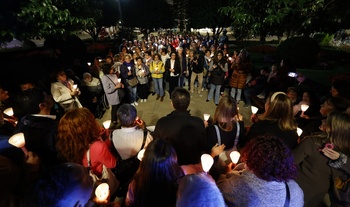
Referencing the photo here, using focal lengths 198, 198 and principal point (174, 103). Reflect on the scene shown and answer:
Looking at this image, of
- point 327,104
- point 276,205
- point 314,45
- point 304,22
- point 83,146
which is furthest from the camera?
point 314,45

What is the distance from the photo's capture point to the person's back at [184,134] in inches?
106

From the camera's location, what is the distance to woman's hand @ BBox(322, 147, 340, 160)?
212cm

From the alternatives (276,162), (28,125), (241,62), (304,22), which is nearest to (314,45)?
(241,62)

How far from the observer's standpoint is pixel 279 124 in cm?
277

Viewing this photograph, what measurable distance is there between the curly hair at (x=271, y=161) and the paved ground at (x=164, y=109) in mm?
4913

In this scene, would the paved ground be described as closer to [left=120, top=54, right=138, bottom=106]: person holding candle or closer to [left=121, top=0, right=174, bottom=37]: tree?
[left=120, top=54, right=138, bottom=106]: person holding candle

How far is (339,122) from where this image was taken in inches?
85.2

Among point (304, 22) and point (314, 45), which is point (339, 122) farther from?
point (314, 45)

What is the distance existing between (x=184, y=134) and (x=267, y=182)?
1.32m

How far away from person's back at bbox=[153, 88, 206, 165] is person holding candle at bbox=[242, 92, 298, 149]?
2.51 ft

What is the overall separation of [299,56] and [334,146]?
39.0 ft

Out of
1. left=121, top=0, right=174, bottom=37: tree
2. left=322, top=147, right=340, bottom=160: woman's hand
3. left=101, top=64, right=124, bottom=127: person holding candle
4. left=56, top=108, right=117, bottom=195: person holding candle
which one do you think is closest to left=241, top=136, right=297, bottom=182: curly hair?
left=322, top=147, right=340, bottom=160: woman's hand

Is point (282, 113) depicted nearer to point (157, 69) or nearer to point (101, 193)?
point (101, 193)

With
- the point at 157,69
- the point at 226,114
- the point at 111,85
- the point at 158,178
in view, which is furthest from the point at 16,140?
the point at 157,69
